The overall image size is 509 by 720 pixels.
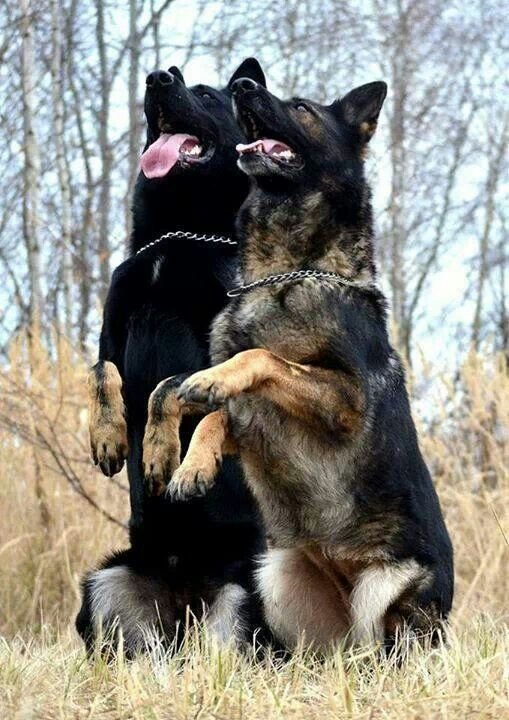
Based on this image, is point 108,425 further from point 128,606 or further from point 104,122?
point 104,122

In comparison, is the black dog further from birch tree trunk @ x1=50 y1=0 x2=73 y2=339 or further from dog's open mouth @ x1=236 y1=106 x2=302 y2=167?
birch tree trunk @ x1=50 y1=0 x2=73 y2=339

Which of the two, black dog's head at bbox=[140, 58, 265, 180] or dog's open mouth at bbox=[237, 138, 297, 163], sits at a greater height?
black dog's head at bbox=[140, 58, 265, 180]

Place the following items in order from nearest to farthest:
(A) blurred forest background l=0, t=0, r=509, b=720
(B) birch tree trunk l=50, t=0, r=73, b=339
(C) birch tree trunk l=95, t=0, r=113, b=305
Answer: (A) blurred forest background l=0, t=0, r=509, b=720 < (B) birch tree trunk l=50, t=0, r=73, b=339 < (C) birch tree trunk l=95, t=0, r=113, b=305

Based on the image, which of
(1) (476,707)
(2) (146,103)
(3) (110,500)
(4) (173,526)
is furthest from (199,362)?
(3) (110,500)

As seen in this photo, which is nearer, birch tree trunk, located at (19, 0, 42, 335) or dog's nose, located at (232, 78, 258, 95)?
dog's nose, located at (232, 78, 258, 95)

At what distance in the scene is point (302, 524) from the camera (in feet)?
13.8

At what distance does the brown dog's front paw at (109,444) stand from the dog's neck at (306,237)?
76 centimetres

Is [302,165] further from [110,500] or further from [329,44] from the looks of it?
[329,44]

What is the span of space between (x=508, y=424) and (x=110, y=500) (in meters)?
2.49

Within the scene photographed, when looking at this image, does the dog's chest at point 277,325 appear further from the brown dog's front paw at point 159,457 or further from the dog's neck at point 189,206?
the dog's neck at point 189,206

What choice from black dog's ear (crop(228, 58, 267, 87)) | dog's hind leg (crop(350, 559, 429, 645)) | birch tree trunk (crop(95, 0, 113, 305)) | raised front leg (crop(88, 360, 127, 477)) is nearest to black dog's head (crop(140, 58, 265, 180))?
black dog's ear (crop(228, 58, 267, 87))

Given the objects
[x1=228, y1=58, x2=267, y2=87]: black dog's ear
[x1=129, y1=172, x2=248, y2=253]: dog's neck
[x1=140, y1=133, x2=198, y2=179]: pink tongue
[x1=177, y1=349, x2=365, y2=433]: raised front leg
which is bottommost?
[x1=177, y1=349, x2=365, y2=433]: raised front leg

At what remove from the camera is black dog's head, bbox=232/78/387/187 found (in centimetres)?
439

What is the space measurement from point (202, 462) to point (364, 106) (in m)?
1.70
